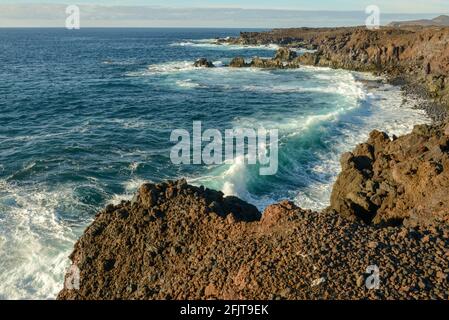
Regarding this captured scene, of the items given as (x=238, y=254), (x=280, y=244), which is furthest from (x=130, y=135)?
(x=280, y=244)

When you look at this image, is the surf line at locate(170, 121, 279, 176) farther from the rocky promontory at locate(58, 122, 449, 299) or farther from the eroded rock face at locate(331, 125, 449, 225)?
the rocky promontory at locate(58, 122, 449, 299)

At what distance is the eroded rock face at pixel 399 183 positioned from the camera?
16156mm

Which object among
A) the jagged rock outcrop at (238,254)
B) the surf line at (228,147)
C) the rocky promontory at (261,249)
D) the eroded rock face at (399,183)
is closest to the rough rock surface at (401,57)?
the surf line at (228,147)

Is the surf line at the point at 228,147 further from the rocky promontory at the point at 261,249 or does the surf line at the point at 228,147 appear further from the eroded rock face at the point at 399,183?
the rocky promontory at the point at 261,249

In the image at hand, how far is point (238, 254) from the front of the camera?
39.8ft

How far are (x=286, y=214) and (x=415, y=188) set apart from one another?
7.34 m

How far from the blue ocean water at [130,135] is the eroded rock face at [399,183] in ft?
→ 9.72

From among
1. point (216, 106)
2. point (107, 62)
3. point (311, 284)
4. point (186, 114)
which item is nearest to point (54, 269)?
point (311, 284)

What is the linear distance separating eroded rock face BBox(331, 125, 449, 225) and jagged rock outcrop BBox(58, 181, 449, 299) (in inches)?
124

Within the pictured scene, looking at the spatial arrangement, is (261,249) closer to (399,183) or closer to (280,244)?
(280,244)

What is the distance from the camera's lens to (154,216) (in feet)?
48.1

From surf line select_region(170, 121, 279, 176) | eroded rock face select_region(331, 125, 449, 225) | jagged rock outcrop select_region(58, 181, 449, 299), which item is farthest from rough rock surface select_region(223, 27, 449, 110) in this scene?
jagged rock outcrop select_region(58, 181, 449, 299)

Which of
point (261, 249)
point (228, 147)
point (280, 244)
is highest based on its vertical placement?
point (280, 244)

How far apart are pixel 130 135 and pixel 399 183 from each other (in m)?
22.1
